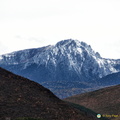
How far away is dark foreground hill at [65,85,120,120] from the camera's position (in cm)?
12189

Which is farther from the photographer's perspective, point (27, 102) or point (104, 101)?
point (104, 101)

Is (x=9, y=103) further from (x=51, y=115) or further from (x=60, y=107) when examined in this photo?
(x=60, y=107)

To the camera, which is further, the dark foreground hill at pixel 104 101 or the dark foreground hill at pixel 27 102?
the dark foreground hill at pixel 104 101

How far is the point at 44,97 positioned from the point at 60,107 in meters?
4.46

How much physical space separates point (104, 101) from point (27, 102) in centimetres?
9112

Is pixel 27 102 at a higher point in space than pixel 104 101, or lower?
lower

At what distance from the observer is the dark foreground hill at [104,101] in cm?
12189

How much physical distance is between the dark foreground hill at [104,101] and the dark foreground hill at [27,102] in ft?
164

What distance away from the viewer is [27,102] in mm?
57344

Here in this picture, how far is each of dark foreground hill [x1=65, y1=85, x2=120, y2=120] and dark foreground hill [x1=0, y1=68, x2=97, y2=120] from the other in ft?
164

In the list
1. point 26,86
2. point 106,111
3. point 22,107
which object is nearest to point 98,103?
point 106,111

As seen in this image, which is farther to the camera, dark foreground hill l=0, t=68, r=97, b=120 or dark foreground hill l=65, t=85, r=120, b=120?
dark foreground hill l=65, t=85, r=120, b=120

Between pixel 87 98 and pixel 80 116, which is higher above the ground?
pixel 87 98

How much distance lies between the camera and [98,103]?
14362 cm
